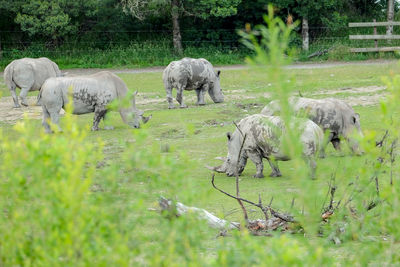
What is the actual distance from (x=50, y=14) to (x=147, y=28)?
510 cm

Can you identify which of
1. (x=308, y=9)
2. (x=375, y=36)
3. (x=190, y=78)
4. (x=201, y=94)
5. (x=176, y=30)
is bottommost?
(x=201, y=94)

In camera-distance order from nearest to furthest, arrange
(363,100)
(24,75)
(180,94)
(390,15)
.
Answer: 1. (363,100)
2. (180,94)
3. (24,75)
4. (390,15)

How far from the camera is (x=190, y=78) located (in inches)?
728

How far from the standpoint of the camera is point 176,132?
591 inches

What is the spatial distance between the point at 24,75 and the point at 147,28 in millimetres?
12344

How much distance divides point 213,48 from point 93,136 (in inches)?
623

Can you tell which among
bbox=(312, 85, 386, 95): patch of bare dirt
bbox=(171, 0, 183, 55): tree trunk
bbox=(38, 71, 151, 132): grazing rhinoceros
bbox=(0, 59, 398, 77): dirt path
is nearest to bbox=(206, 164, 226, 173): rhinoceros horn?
bbox=(38, 71, 151, 132): grazing rhinoceros

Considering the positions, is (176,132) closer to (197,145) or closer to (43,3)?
(197,145)

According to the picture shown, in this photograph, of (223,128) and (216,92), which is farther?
(216,92)

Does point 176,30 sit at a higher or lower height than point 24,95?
higher

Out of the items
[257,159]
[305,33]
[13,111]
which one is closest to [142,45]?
[305,33]

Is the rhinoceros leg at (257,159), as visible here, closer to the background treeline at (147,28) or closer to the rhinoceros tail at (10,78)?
the rhinoceros tail at (10,78)

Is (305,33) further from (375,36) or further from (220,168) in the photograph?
(220,168)

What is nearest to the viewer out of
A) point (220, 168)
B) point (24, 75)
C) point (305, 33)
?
point (220, 168)
